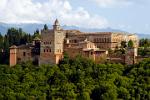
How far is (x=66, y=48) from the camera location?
1767 inches

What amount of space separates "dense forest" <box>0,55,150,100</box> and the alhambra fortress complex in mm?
754

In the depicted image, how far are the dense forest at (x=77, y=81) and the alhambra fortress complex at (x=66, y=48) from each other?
75 cm

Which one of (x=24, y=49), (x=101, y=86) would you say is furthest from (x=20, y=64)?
(x=101, y=86)

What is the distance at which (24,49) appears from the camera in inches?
1813

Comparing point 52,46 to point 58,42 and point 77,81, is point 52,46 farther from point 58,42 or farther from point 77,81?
point 77,81

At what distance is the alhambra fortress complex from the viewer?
44.0 m

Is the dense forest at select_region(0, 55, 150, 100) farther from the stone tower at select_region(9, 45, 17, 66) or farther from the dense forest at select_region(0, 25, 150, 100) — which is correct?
the stone tower at select_region(9, 45, 17, 66)

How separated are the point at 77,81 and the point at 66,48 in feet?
14.7

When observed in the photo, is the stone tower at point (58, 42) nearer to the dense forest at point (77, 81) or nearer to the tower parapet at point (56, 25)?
the tower parapet at point (56, 25)

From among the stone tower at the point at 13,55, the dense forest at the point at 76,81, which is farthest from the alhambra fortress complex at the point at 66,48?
the dense forest at the point at 76,81

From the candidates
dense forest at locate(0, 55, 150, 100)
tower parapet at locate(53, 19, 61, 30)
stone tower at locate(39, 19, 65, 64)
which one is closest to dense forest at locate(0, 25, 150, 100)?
dense forest at locate(0, 55, 150, 100)

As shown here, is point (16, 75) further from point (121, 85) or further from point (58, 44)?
point (121, 85)

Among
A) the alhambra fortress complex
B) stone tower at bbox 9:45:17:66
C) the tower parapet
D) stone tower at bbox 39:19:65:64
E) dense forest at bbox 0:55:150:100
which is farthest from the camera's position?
stone tower at bbox 9:45:17:66

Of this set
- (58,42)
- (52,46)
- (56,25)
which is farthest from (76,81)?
(56,25)
